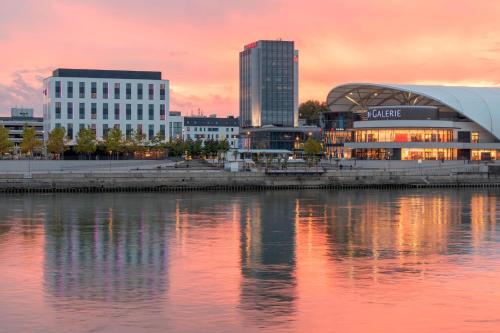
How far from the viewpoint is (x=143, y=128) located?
458ft

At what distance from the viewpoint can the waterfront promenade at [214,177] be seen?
95.1 m

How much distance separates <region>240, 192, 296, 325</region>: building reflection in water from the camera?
28.7m

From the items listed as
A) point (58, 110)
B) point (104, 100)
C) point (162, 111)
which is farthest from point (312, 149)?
point (58, 110)

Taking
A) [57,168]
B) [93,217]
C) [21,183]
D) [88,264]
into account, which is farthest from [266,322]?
[57,168]

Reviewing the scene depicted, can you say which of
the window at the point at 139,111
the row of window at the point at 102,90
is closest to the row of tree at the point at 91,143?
the window at the point at 139,111

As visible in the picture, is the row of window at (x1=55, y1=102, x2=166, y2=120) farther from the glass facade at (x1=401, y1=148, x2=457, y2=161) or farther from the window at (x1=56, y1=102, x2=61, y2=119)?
the glass facade at (x1=401, y1=148, x2=457, y2=161)

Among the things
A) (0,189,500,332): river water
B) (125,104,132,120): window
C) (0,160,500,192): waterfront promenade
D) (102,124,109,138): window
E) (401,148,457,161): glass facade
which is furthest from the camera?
(125,104,132,120): window

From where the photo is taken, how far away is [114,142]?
423 ft

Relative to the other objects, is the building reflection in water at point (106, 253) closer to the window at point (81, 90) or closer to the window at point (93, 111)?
the window at point (81, 90)

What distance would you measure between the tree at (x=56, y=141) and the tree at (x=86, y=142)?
258cm

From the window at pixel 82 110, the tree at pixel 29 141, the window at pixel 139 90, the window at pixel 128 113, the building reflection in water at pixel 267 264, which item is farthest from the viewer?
the window at pixel 128 113

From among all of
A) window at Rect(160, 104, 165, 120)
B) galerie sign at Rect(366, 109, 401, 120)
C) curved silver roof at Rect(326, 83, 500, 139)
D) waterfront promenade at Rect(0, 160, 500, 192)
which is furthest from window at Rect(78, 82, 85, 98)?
curved silver roof at Rect(326, 83, 500, 139)

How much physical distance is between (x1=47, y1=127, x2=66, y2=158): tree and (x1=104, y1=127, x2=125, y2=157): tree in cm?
696

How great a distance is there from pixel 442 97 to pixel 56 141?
64754mm
